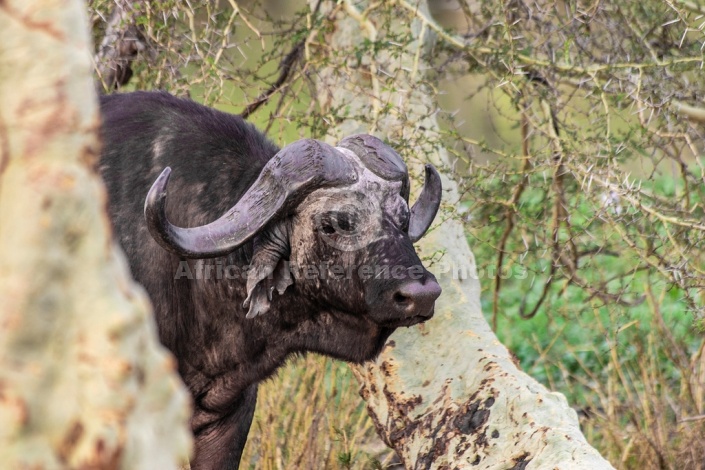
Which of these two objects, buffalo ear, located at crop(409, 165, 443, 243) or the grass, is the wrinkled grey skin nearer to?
buffalo ear, located at crop(409, 165, 443, 243)

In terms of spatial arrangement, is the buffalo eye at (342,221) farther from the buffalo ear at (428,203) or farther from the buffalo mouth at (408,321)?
the buffalo ear at (428,203)

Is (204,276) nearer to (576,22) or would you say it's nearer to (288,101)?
(288,101)

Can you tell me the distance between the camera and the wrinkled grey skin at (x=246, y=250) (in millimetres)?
4070

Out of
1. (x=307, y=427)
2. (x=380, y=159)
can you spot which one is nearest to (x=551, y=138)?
(x=380, y=159)

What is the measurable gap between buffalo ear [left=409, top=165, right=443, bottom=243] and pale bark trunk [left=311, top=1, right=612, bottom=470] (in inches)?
8.9

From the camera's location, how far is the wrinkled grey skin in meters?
4.07

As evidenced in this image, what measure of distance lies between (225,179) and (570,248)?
293 centimetres

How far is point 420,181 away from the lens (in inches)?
205

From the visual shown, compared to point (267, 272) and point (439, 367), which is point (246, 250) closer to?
point (267, 272)

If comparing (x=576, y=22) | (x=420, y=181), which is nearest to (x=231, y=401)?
(x=420, y=181)

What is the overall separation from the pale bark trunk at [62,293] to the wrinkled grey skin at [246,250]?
2217 mm

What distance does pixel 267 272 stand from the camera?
163 inches

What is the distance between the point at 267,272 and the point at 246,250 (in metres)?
0.20

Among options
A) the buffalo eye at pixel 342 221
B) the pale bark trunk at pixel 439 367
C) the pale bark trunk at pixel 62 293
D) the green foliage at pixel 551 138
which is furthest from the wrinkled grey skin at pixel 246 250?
the pale bark trunk at pixel 62 293
